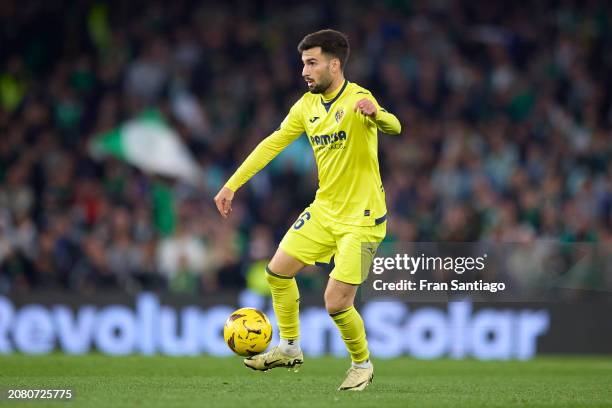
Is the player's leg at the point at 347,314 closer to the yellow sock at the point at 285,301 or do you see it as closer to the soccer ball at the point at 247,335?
the yellow sock at the point at 285,301

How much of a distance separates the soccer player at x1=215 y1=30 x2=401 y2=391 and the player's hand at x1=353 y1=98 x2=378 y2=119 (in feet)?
0.97

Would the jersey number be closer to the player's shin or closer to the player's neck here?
the player's shin

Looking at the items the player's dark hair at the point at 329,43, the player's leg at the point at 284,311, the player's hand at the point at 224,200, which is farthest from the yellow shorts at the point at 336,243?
the player's dark hair at the point at 329,43

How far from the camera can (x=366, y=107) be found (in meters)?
8.16

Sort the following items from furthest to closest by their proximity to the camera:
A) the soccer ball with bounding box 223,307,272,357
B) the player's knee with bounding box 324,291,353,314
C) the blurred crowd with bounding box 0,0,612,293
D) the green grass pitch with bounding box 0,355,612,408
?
the blurred crowd with bounding box 0,0,612,293
the soccer ball with bounding box 223,307,272,357
the player's knee with bounding box 324,291,353,314
the green grass pitch with bounding box 0,355,612,408

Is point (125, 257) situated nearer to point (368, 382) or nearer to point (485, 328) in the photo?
point (485, 328)

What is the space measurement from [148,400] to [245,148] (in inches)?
390

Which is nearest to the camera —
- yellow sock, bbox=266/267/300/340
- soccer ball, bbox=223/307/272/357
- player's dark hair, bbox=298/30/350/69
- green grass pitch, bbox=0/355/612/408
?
green grass pitch, bbox=0/355/612/408

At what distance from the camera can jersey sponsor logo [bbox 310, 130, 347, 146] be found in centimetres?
880

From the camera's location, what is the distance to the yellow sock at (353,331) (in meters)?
8.74

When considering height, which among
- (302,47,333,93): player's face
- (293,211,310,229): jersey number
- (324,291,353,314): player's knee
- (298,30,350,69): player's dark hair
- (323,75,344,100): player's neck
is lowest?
(324,291,353,314): player's knee

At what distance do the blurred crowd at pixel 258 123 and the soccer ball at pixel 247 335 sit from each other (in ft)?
19.8

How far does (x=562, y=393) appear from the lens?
9188 mm

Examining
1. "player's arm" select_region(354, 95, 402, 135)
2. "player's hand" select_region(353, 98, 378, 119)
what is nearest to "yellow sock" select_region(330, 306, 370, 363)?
"player's arm" select_region(354, 95, 402, 135)
